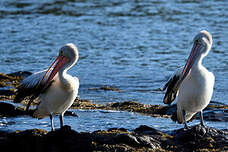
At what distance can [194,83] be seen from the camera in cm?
745

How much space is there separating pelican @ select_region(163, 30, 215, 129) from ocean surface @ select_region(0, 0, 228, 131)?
1.04 m

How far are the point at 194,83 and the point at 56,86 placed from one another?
209cm

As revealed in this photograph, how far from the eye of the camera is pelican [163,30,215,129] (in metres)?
7.43

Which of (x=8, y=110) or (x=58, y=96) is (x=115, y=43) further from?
(x=58, y=96)

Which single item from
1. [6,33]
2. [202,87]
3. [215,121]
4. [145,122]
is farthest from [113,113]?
[6,33]

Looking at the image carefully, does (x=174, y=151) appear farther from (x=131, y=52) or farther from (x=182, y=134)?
(x=131, y=52)

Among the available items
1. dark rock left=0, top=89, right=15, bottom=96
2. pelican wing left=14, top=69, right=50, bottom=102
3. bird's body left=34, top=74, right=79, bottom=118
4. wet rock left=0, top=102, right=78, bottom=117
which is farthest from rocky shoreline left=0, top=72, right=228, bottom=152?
dark rock left=0, top=89, right=15, bottom=96

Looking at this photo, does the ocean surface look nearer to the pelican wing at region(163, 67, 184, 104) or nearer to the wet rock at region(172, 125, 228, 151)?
the pelican wing at region(163, 67, 184, 104)

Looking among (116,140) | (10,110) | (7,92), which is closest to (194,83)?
(116,140)

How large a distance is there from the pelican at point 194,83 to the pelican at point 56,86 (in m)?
1.62

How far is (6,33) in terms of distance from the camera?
20.8m

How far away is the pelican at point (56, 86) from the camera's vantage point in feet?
24.7

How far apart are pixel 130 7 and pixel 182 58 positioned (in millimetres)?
10182

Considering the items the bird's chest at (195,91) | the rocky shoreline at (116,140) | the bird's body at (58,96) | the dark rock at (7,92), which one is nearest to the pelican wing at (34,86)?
the bird's body at (58,96)
